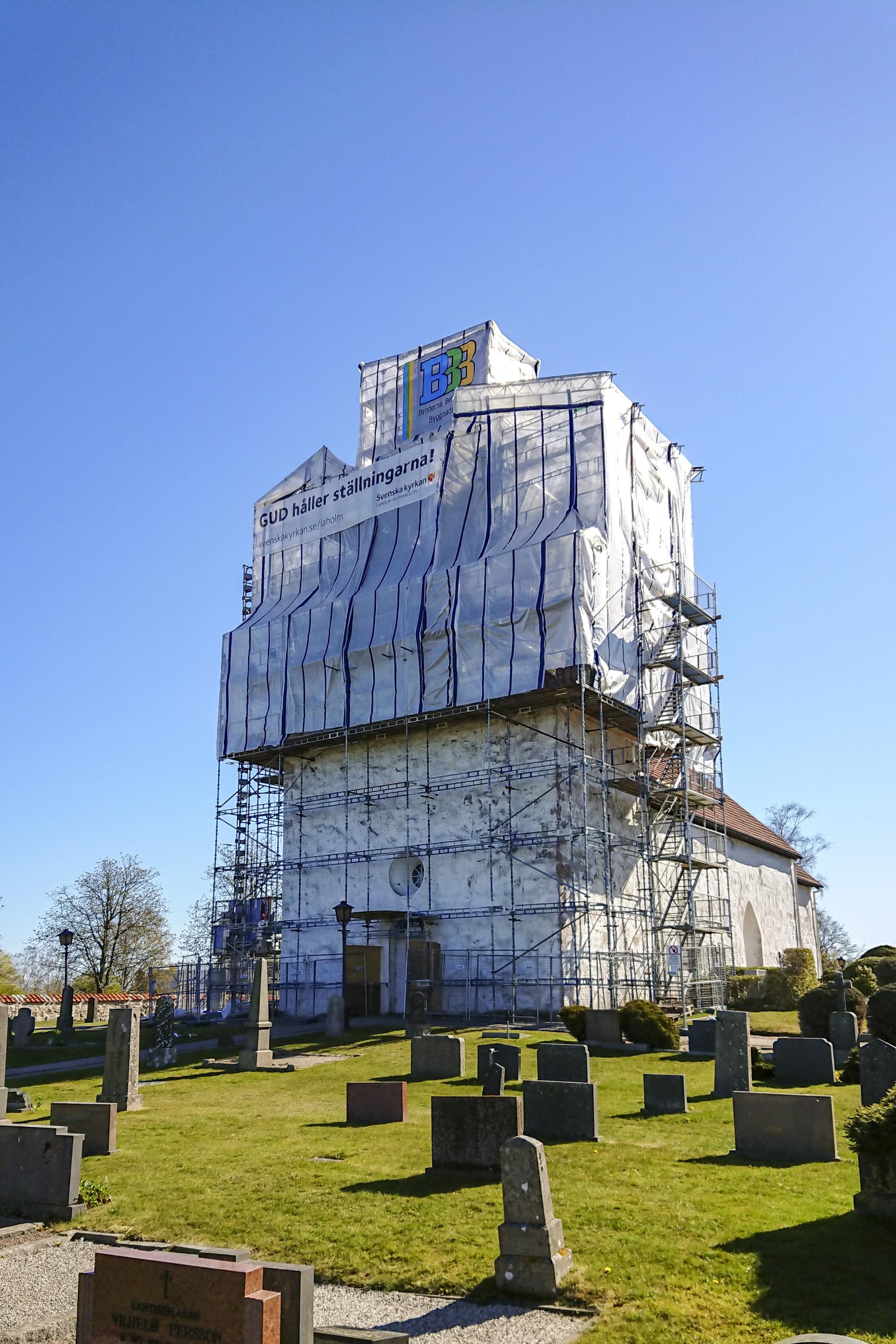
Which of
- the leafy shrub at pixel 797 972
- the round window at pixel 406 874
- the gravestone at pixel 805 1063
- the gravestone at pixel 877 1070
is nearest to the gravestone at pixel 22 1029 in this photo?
the round window at pixel 406 874

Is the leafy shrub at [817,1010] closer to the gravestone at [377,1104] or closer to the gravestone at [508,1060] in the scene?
the gravestone at [508,1060]

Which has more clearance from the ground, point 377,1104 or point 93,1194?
point 377,1104

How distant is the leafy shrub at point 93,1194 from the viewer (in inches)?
372

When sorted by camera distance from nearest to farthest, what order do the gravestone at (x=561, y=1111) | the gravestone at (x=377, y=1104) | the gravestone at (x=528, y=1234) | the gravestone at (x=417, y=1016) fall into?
the gravestone at (x=528, y=1234) < the gravestone at (x=561, y=1111) < the gravestone at (x=377, y=1104) < the gravestone at (x=417, y=1016)

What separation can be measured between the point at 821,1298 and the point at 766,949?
35704 millimetres

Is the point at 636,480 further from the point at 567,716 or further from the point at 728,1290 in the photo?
the point at 728,1290

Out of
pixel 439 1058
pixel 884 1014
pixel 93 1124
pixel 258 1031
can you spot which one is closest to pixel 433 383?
pixel 258 1031

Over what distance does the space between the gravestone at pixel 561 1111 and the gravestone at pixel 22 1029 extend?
2084 cm

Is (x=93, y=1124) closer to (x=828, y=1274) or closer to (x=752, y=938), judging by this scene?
(x=828, y=1274)

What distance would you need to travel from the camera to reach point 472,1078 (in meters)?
16.7

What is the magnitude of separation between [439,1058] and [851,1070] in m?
6.26

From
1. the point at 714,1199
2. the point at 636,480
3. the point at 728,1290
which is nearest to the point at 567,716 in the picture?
the point at 636,480

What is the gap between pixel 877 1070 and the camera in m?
10.4

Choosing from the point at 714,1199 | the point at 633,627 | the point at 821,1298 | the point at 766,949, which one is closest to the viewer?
the point at 821,1298
